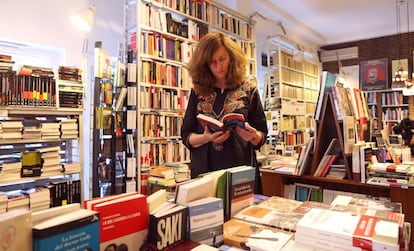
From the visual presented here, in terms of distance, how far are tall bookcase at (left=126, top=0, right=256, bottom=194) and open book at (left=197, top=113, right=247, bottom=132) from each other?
1914 mm

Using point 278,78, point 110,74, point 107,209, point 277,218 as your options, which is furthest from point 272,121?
point 107,209

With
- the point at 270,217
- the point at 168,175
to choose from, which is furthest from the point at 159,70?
the point at 270,217

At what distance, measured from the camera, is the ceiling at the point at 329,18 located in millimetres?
5773

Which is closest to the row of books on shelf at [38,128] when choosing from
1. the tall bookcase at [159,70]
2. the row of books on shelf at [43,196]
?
the row of books on shelf at [43,196]

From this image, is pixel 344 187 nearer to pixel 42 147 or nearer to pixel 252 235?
pixel 252 235

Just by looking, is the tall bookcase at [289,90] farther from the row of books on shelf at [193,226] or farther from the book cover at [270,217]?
the row of books on shelf at [193,226]

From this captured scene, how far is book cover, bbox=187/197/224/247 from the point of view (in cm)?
87

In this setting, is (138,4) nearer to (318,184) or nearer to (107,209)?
(318,184)

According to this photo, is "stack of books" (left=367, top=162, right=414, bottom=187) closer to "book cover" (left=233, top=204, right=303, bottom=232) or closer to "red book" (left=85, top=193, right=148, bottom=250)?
"book cover" (left=233, top=204, right=303, bottom=232)

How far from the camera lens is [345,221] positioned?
876mm

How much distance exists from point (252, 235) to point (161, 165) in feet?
8.51

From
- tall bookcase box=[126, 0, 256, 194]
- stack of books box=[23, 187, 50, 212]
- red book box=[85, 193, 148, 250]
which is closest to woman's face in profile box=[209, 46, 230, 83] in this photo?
red book box=[85, 193, 148, 250]

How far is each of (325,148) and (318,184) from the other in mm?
303

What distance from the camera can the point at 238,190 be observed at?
3.70 ft
